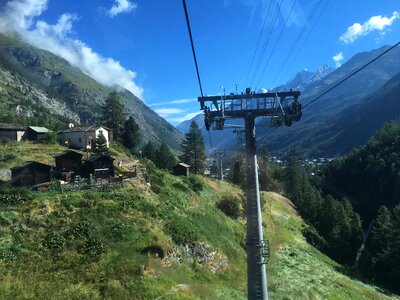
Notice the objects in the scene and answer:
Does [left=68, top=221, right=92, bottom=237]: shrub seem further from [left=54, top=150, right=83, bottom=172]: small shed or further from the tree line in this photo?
the tree line

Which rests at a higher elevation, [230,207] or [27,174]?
[27,174]

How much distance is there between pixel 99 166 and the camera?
5884 centimetres

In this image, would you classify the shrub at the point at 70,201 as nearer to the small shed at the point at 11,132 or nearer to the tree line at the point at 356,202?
the small shed at the point at 11,132

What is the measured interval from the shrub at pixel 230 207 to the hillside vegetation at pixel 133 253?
5655 mm

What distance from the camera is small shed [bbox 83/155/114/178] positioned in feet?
192

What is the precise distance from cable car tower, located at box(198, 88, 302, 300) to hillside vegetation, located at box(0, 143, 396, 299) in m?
9.17

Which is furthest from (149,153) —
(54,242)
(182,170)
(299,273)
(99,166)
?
(54,242)

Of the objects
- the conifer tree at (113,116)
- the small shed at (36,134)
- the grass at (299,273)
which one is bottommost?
the grass at (299,273)

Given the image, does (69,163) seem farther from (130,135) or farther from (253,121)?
(130,135)

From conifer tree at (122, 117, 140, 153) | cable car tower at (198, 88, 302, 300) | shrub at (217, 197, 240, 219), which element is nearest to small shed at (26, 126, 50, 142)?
conifer tree at (122, 117, 140, 153)

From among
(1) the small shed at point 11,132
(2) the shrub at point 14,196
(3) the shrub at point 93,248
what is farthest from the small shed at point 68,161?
(1) the small shed at point 11,132

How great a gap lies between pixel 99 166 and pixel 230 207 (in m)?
22.6

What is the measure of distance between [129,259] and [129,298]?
5589mm

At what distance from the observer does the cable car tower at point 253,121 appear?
84.5 feet
